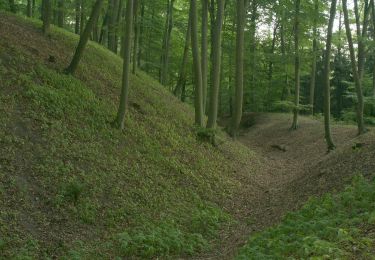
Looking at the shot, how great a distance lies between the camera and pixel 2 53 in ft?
41.7

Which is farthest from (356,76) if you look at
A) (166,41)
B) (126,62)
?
(166,41)

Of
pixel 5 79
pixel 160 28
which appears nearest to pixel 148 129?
pixel 5 79

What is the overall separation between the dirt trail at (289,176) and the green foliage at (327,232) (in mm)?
893

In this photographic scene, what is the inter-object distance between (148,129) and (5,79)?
4.91m

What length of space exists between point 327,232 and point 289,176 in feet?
32.6

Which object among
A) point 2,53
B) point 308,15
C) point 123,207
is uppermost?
point 308,15

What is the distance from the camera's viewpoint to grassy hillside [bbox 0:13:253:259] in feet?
25.8

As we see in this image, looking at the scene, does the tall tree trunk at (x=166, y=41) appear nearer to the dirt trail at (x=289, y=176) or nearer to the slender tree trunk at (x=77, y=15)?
the slender tree trunk at (x=77, y=15)

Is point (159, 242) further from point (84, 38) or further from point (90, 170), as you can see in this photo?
point (84, 38)

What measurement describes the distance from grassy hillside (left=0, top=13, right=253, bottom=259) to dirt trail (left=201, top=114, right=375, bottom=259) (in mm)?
626

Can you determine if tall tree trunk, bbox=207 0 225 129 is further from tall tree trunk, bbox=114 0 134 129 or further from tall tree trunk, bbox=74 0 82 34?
tall tree trunk, bbox=74 0 82 34

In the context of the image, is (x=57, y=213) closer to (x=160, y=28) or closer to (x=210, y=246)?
(x=210, y=246)

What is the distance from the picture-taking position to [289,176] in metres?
16.4

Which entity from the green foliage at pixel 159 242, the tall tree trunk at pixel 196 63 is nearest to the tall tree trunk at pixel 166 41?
the tall tree trunk at pixel 196 63
